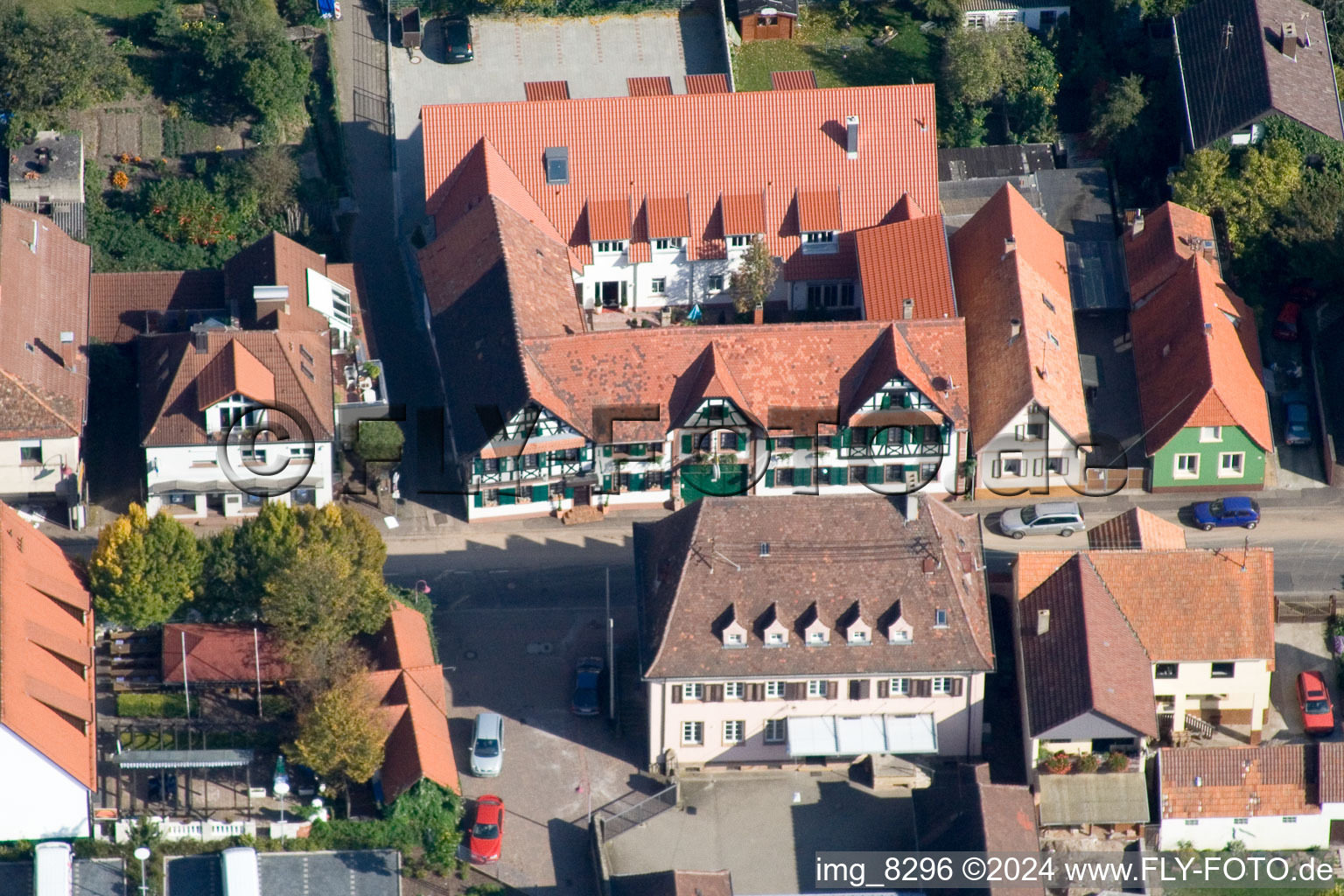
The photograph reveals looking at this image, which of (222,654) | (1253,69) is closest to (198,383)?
(222,654)

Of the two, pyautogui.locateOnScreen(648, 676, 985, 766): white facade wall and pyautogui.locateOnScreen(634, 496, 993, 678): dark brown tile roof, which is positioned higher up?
pyautogui.locateOnScreen(634, 496, 993, 678): dark brown tile roof

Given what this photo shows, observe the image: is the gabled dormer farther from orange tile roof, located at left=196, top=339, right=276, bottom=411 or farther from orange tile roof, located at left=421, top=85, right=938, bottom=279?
orange tile roof, located at left=421, top=85, right=938, bottom=279

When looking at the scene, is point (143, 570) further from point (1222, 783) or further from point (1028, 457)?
point (1222, 783)

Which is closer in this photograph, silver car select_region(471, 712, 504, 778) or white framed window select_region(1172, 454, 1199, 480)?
silver car select_region(471, 712, 504, 778)

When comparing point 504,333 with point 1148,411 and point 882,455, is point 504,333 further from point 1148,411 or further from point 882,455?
point 1148,411

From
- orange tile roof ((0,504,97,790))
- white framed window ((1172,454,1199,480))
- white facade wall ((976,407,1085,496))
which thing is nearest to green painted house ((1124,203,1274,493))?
white framed window ((1172,454,1199,480))

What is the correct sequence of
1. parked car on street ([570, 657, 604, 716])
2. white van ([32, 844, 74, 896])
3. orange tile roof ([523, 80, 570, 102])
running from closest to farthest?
white van ([32, 844, 74, 896]) → parked car on street ([570, 657, 604, 716]) → orange tile roof ([523, 80, 570, 102])
